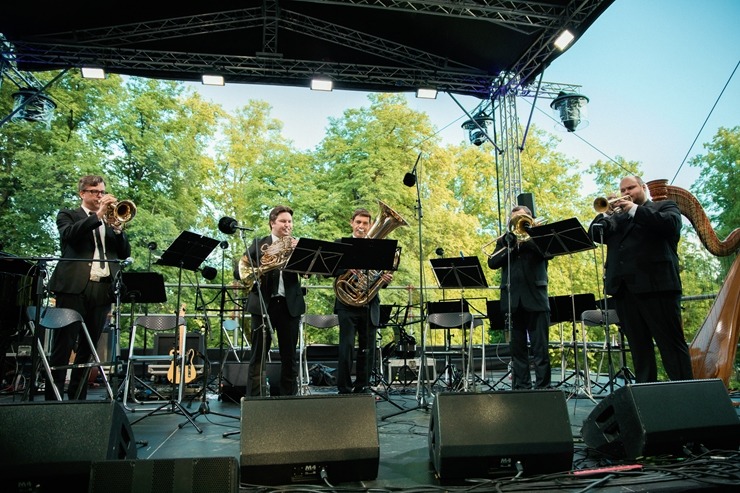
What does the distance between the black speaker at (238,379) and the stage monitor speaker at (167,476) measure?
4434 millimetres

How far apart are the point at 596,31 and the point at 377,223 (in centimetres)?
2140

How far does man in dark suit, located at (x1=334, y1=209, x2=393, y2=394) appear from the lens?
5.52 m

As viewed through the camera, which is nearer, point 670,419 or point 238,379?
point 670,419

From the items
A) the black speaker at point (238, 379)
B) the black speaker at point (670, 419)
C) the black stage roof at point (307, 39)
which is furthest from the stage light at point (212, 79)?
the black speaker at point (670, 419)

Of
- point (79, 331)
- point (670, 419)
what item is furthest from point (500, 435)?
point (79, 331)

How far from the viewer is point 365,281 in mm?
5641

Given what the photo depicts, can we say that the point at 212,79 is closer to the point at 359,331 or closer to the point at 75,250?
the point at 75,250

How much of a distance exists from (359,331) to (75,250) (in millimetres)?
2889

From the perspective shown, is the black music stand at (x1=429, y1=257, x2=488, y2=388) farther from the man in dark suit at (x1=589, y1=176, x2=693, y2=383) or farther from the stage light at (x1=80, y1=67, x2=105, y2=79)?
the stage light at (x1=80, y1=67, x2=105, y2=79)

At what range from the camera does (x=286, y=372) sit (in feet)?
17.2

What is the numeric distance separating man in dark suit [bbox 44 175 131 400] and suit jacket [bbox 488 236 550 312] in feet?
13.0

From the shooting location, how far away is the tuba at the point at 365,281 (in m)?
5.46

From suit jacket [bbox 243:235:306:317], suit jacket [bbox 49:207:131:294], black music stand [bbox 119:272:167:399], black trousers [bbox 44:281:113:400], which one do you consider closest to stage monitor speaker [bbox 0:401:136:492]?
black trousers [bbox 44:281:113:400]

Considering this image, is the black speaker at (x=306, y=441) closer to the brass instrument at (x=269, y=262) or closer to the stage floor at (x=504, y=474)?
the stage floor at (x=504, y=474)
